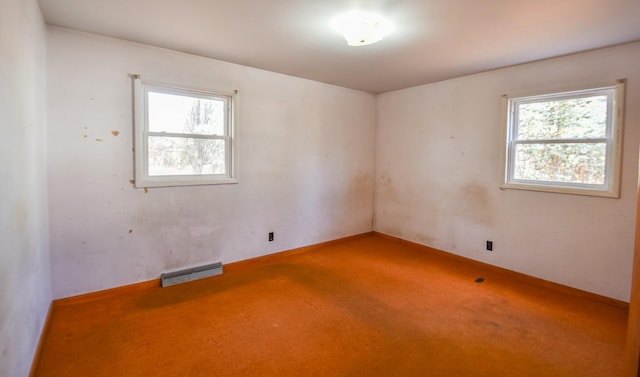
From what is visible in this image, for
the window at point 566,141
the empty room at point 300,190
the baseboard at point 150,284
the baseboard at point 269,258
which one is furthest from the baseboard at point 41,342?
the window at point 566,141

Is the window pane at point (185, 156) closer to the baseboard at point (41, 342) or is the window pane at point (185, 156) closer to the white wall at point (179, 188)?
the white wall at point (179, 188)

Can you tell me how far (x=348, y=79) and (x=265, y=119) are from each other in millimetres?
1250

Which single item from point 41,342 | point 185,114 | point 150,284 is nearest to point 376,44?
point 185,114

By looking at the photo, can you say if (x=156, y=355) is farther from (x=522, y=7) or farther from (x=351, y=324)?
(x=522, y=7)

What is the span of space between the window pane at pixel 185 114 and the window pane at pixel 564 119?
3387 mm

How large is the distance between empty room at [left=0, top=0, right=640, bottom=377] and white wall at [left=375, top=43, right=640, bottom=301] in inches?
0.8

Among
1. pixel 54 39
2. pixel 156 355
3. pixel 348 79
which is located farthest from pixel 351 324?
pixel 54 39

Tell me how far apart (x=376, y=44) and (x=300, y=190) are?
2.08m

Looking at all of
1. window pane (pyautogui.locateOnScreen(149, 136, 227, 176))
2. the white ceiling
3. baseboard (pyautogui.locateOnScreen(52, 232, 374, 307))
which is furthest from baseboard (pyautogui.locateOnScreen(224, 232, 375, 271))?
the white ceiling

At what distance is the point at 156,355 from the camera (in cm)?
203

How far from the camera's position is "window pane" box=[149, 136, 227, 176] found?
3068 millimetres

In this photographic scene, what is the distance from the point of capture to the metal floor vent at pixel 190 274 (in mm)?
3093

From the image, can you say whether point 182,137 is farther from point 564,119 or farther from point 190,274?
point 564,119

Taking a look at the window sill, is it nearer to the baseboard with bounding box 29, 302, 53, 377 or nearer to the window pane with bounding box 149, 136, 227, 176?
the window pane with bounding box 149, 136, 227, 176
